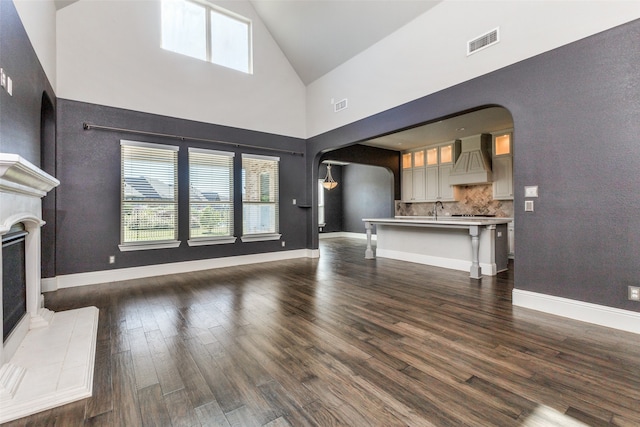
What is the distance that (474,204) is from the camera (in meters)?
7.89

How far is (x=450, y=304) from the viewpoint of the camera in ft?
11.1

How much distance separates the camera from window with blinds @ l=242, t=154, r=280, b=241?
20.0ft

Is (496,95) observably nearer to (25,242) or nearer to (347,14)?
(347,14)

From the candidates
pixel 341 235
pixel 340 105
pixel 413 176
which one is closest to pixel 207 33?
pixel 340 105

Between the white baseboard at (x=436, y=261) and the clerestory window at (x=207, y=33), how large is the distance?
5110mm

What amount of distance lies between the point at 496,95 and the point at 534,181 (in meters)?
→ 1.15

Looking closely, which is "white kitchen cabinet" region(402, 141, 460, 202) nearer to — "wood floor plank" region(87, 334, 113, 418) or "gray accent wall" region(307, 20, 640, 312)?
"gray accent wall" region(307, 20, 640, 312)

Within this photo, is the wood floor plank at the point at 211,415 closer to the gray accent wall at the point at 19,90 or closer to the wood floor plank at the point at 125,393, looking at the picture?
the wood floor plank at the point at 125,393

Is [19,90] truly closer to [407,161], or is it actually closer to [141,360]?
[141,360]

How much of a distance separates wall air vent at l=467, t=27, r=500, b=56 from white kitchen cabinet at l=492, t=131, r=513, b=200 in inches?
164

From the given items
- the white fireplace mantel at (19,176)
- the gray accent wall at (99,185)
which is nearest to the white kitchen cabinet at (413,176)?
the gray accent wall at (99,185)

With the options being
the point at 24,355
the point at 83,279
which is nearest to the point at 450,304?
the point at 24,355

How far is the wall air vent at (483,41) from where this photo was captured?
3.44 meters

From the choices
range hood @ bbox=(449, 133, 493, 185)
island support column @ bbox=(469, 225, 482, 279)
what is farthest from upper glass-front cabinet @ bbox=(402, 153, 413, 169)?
island support column @ bbox=(469, 225, 482, 279)
